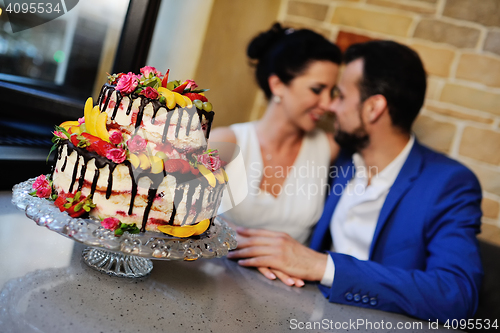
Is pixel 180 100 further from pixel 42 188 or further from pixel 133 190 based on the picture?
pixel 42 188

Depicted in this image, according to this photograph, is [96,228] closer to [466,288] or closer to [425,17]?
[466,288]

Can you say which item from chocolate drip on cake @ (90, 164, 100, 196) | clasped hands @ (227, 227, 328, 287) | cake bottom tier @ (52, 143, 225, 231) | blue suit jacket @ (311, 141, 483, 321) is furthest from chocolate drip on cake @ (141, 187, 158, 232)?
blue suit jacket @ (311, 141, 483, 321)

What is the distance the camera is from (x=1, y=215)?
1013mm

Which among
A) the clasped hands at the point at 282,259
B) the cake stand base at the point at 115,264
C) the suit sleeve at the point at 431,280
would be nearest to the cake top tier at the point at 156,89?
the cake stand base at the point at 115,264

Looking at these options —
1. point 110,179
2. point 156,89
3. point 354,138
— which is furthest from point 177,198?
point 354,138

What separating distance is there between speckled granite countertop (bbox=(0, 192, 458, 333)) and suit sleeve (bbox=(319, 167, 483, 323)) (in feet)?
0.13

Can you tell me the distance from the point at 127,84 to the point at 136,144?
140 millimetres

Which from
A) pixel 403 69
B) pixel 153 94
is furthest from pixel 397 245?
pixel 153 94

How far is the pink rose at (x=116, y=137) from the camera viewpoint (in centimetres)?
77

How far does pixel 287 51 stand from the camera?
191cm

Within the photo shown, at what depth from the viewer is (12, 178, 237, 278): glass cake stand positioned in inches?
29.4

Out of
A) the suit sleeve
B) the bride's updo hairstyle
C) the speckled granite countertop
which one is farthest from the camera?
the bride's updo hairstyle

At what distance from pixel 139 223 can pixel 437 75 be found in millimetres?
1739

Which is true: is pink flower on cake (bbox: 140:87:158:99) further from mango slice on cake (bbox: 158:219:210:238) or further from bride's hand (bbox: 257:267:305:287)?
bride's hand (bbox: 257:267:305:287)
